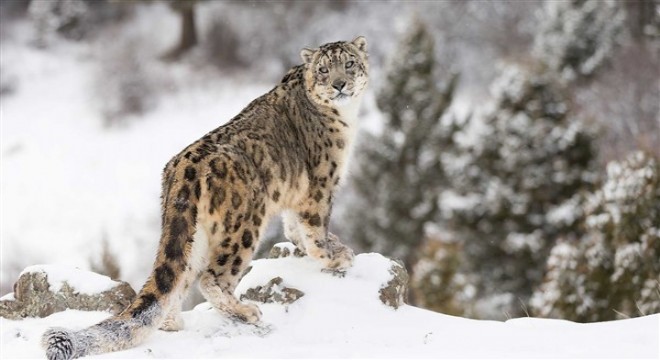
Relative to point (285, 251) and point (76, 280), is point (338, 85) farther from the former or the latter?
point (76, 280)

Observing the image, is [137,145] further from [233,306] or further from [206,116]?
[233,306]

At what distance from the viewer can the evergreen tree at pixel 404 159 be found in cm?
3497

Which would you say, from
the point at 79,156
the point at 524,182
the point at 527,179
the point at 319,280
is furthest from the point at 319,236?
the point at 79,156

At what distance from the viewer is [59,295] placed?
8.84 m

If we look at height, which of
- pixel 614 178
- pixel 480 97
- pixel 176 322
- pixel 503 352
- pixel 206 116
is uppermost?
pixel 480 97

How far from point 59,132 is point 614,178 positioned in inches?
1124

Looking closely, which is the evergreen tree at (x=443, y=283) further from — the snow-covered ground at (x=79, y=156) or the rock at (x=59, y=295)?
the rock at (x=59, y=295)

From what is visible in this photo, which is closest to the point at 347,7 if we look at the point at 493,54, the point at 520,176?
the point at 493,54

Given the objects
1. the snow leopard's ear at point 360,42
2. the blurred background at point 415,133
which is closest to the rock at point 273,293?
the snow leopard's ear at point 360,42

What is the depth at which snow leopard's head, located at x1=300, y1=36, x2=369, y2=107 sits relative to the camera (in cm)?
916

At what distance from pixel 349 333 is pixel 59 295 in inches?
103

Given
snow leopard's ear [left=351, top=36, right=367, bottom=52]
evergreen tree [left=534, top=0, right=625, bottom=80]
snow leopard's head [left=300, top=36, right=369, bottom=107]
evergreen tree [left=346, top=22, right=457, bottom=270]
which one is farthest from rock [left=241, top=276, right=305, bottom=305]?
evergreen tree [left=534, top=0, right=625, bottom=80]

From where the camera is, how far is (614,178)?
1855 centimetres

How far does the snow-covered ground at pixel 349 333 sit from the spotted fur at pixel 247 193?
7.9 inches
